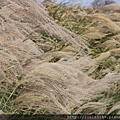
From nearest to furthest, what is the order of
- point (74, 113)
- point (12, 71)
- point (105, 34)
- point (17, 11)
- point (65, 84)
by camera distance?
point (65, 84) → point (74, 113) → point (12, 71) → point (17, 11) → point (105, 34)

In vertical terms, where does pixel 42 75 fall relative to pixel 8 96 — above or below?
above

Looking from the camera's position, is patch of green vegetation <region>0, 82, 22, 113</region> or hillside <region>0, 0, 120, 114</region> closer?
hillside <region>0, 0, 120, 114</region>

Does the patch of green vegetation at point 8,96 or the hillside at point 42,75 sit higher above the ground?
the hillside at point 42,75

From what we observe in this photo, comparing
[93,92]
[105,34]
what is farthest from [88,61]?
[105,34]

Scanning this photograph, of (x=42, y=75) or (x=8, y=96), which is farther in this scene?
(x=8, y=96)

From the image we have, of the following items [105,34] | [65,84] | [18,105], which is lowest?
[105,34]

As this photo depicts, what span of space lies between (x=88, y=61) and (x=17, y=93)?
56cm

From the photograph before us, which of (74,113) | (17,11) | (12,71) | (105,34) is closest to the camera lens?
(74,113)

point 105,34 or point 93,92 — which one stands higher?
point 93,92

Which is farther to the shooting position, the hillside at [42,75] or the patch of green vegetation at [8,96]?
the patch of green vegetation at [8,96]

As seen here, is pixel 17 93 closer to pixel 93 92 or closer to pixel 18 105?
pixel 18 105

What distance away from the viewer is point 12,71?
2834mm

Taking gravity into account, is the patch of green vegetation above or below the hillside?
below

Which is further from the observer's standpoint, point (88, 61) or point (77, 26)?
point (77, 26)
